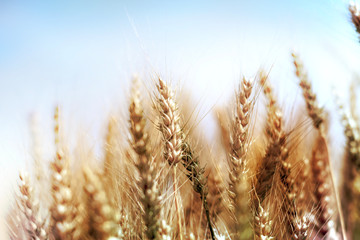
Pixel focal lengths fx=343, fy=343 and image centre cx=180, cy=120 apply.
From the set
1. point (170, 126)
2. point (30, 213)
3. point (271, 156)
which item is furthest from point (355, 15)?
point (30, 213)

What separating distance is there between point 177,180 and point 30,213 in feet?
1.79

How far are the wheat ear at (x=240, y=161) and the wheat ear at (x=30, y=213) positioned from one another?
71cm

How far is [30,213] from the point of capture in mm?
1228

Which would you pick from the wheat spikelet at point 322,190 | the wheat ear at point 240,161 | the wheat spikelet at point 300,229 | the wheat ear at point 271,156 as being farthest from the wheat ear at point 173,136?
the wheat spikelet at point 322,190

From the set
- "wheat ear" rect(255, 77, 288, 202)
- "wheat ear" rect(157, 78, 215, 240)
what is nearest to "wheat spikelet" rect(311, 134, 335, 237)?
"wheat ear" rect(255, 77, 288, 202)

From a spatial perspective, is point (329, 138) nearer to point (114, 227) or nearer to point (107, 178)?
point (107, 178)

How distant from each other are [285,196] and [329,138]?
0.60 m

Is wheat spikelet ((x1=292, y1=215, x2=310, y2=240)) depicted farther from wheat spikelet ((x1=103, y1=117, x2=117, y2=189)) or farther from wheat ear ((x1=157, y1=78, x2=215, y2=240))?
wheat spikelet ((x1=103, y1=117, x2=117, y2=189))

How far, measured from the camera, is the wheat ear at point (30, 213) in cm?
122

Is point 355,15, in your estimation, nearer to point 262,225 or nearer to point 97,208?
point 262,225

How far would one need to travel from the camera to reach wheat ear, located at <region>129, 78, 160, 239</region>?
3.71 ft

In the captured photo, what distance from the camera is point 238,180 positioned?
135 centimetres

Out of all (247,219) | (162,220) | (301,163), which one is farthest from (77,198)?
(301,163)

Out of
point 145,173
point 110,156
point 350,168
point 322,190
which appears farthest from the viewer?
point 350,168
